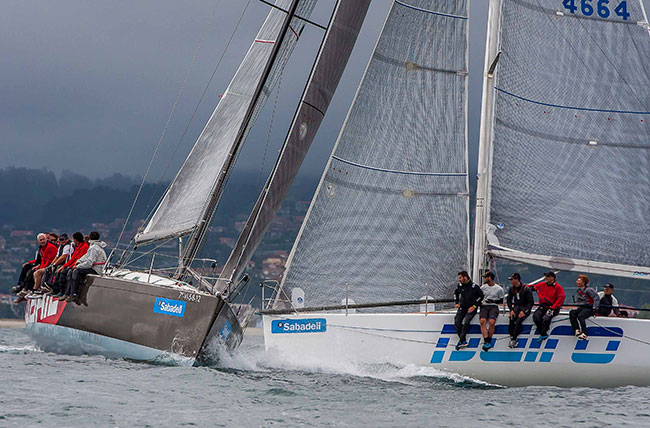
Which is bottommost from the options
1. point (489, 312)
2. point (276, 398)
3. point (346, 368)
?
point (276, 398)

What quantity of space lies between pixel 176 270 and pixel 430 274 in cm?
387

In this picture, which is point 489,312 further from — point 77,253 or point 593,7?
point 77,253

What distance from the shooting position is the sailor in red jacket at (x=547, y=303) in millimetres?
11523

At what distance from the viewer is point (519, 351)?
11.7m

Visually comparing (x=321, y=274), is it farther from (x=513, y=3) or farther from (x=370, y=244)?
(x=513, y=3)

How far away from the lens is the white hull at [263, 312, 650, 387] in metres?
11.6

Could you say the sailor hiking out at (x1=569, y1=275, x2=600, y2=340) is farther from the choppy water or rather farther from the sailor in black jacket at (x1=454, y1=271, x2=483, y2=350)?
the sailor in black jacket at (x1=454, y1=271, x2=483, y2=350)

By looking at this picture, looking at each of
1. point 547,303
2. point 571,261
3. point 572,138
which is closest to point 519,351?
point 547,303

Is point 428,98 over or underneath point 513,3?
underneath

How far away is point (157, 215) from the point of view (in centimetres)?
1426

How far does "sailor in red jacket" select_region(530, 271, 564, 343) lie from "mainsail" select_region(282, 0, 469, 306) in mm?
1561

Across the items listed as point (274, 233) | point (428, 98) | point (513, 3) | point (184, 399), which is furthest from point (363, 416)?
point (274, 233)

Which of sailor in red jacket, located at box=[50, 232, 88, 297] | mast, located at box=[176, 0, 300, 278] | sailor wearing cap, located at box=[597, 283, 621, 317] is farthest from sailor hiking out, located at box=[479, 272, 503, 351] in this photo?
sailor in red jacket, located at box=[50, 232, 88, 297]

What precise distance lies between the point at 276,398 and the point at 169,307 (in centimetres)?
282
